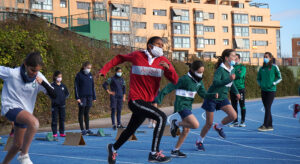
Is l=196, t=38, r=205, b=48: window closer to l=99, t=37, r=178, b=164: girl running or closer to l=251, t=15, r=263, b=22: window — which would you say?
l=251, t=15, r=263, b=22: window

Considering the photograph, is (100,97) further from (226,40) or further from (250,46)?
(250,46)

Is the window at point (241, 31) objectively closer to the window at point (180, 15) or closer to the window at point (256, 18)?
the window at point (256, 18)

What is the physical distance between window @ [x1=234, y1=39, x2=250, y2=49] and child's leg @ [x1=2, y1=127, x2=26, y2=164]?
7932 cm

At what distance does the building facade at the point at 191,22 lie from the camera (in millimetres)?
59938

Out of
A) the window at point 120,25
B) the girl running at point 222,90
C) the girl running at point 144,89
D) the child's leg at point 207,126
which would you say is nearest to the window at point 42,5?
the window at point 120,25

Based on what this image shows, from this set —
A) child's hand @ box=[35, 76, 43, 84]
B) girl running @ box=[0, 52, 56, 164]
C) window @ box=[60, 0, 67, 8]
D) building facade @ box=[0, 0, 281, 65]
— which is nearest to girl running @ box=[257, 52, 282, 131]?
girl running @ box=[0, 52, 56, 164]

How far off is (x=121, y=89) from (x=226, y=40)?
71217 millimetres

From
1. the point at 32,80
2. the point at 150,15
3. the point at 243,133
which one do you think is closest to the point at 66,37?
the point at 243,133

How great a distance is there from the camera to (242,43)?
277 ft

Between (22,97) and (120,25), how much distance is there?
61.1 meters

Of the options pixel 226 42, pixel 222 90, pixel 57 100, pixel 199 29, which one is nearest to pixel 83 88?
pixel 57 100

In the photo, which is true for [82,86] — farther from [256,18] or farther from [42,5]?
[256,18]

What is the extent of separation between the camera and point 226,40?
82.4m

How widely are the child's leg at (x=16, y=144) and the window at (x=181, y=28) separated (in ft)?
229
